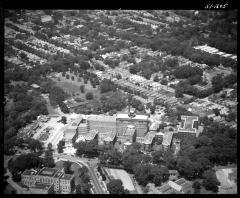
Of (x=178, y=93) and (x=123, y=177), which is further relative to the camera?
(x=178, y=93)

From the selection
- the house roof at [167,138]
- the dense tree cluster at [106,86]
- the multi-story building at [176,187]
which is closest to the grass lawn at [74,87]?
the dense tree cluster at [106,86]

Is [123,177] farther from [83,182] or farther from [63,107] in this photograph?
[63,107]

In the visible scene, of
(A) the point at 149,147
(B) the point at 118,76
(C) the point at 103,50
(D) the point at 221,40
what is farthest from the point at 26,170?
(D) the point at 221,40

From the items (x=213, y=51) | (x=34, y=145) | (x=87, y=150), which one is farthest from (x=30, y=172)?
(x=213, y=51)

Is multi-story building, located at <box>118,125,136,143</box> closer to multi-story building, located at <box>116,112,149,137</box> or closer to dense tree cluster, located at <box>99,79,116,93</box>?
multi-story building, located at <box>116,112,149,137</box>

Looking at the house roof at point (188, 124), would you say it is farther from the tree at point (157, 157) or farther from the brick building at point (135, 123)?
the tree at point (157, 157)

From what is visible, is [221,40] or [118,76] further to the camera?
[221,40]
